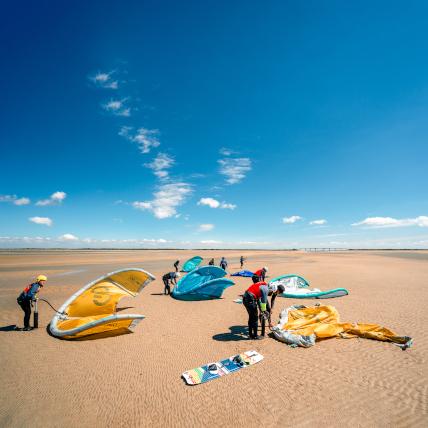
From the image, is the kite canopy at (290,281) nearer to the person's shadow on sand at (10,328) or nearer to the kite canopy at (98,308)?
the kite canopy at (98,308)

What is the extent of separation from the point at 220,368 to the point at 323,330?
3799 mm

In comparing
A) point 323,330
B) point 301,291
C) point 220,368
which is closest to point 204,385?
point 220,368

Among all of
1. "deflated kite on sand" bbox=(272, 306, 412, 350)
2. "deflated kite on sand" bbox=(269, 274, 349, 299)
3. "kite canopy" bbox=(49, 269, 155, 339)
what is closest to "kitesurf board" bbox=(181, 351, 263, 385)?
"deflated kite on sand" bbox=(272, 306, 412, 350)

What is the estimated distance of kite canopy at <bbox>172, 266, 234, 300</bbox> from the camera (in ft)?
44.8

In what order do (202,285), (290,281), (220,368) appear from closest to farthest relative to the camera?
1. (220,368)
2. (202,285)
3. (290,281)

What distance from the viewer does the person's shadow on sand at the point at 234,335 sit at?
8021 mm

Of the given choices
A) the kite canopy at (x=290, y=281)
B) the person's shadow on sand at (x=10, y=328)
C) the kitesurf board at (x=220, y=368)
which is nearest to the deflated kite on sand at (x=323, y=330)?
the kitesurf board at (x=220, y=368)

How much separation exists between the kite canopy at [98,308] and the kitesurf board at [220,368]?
9.23 feet

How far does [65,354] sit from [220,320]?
5459 millimetres

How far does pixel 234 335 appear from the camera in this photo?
27.5 feet

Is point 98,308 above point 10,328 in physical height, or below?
above

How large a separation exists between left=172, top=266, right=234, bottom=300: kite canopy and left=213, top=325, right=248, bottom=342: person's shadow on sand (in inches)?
171

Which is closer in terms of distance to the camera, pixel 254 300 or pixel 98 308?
pixel 254 300

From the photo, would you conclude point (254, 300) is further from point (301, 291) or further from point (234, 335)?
point (301, 291)
